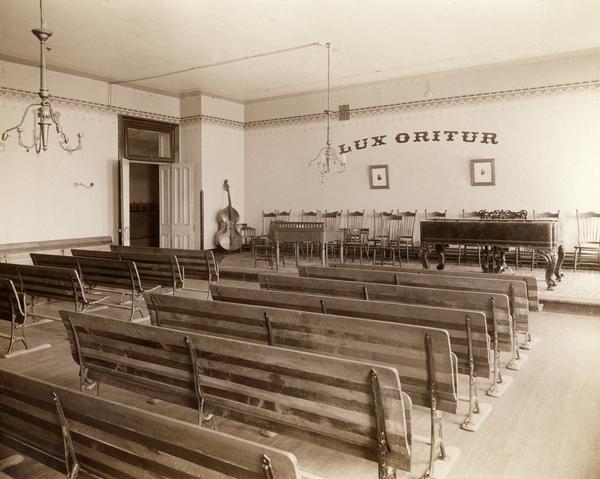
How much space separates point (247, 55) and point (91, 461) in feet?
24.5

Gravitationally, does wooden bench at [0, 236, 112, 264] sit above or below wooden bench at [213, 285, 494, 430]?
above

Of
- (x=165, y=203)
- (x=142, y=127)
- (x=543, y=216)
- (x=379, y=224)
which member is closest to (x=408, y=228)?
(x=379, y=224)

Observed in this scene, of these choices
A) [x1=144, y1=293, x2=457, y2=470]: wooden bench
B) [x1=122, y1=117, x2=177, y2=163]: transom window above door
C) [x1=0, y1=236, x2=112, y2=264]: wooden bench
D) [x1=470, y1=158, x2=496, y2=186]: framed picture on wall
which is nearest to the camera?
[x1=144, y1=293, x2=457, y2=470]: wooden bench

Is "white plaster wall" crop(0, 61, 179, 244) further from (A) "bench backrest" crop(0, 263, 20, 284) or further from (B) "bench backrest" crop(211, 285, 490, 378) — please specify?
(B) "bench backrest" crop(211, 285, 490, 378)

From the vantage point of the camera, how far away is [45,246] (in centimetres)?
867

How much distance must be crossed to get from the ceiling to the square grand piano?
2646 millimetres

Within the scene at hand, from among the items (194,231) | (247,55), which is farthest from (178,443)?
(194,231)

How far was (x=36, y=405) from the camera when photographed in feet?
5.86

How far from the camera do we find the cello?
11.1 meters

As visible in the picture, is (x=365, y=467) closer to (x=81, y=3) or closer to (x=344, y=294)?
(x=344, y=294)

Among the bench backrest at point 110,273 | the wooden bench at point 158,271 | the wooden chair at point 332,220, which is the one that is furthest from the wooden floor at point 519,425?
the wooden chair at point 332,220

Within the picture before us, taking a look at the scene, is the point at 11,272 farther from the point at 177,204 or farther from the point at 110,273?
the point at 177,204

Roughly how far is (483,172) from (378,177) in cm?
202

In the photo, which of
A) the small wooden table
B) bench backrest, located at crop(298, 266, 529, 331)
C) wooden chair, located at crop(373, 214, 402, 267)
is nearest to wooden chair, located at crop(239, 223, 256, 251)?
wooden chair, located at crop(373, 214, 402, 267)
